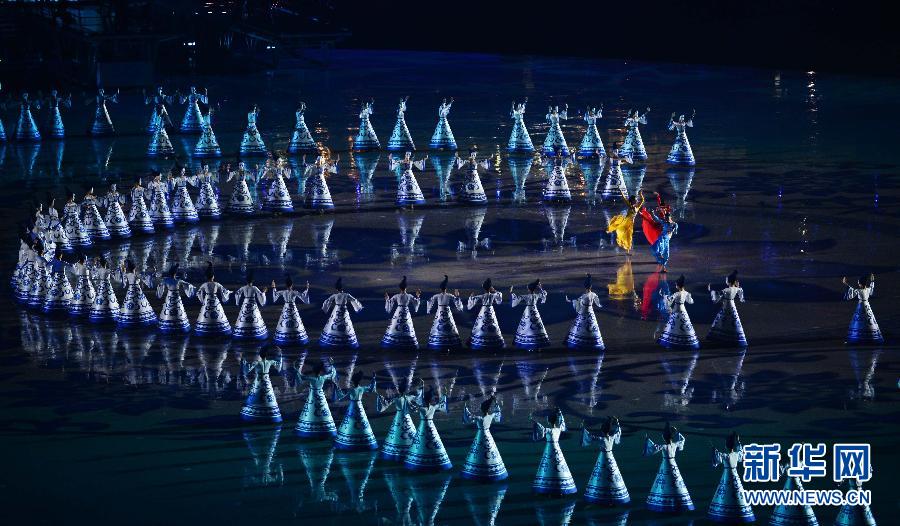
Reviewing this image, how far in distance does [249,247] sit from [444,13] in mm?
31851

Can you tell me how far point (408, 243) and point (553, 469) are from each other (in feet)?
33.0

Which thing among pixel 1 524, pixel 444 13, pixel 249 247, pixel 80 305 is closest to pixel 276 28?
pixel 444 13

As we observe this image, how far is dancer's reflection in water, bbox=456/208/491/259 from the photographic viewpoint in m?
20.4

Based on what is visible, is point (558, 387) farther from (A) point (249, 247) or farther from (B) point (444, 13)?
(B) point (444, 13)

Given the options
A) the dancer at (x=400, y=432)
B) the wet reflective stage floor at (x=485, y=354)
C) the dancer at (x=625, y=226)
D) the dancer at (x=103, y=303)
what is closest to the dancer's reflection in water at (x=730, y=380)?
the wet reflective stage floor at (x=485, y=354)

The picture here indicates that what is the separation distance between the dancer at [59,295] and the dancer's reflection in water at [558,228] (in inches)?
275

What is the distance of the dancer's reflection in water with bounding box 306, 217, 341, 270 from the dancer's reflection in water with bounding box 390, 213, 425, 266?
0.89 m

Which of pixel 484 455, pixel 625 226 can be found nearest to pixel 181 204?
pixel 625 226

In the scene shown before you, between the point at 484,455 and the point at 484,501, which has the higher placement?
the point at 484,455

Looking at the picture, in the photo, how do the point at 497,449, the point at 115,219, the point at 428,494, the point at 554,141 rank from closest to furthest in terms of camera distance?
the point at 428,494
the point at 497,449
the point at 115,219
the point at 554,141

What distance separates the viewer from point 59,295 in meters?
17.0

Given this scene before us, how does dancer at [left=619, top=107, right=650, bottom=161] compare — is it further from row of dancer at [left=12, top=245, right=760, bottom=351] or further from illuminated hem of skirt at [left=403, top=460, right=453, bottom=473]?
illuminated hem of skirt at [left=403, top=460, right=453, bottom=473]

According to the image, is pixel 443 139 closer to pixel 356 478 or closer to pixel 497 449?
pixel 497 449

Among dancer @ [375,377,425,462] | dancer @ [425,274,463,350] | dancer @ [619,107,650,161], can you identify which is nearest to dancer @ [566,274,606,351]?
dancer @ [425,274,463,350]
